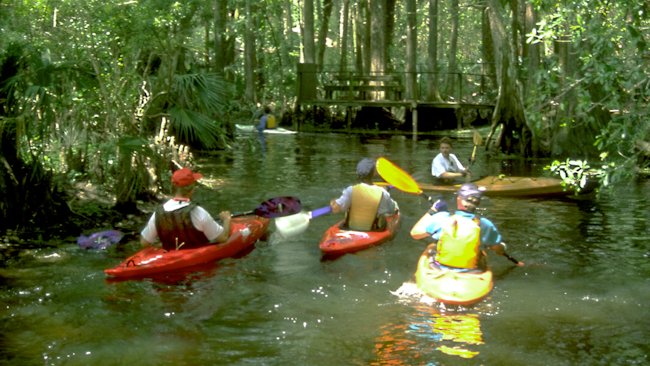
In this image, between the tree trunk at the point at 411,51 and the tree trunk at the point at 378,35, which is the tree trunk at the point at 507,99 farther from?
the tree trunk at the point at 378,35

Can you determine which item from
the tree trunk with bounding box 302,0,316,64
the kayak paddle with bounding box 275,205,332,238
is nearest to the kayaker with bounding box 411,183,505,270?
the kayak paddle with bounding box 275,205,332,238

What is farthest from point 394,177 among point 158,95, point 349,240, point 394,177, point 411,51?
point 411,51

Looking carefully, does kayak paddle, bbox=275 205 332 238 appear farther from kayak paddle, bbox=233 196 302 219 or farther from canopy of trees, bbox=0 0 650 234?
canopy of trees, bbox=0 0 650 234

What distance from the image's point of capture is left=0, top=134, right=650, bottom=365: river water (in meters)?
6.35

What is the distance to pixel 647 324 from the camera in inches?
282

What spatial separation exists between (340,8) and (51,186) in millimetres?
36521

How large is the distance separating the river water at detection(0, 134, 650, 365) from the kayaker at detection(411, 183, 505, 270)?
431 millimetres

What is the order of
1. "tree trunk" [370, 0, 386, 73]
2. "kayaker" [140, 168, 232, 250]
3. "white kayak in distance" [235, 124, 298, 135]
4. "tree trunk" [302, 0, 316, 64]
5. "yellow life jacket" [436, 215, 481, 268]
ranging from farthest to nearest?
1. "tree trunk" [302, 0, 316, 64]
2. "tree trunk" [370, 0, 386, 73]
3. "white kayak in distance" [235, 124, 298, 135]
4. "kayaker" [140, 168, 232, 250]
5. "yellow life jacket" [436, 215, 481, 268]

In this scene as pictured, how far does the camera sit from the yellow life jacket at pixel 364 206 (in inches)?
372

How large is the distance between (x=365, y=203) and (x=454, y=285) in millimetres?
2411

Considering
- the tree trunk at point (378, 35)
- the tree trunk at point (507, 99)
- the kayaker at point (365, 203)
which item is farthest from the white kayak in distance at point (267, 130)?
the kayaker at point (365, 203)

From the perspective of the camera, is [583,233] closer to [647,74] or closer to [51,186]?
[647,74]

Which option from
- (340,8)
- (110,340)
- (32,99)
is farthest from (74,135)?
(340,8)

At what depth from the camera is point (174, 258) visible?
8.48 meters
